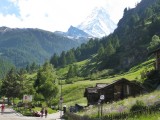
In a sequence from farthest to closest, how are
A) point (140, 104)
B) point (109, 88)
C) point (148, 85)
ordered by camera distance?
1. point (148, 85)
2. point (109, 88)
3. point (140, 104)

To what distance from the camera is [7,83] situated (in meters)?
140

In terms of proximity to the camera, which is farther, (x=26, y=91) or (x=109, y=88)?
(x=26, y=91)

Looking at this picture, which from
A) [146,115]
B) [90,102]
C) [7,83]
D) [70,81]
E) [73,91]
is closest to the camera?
[146,115]

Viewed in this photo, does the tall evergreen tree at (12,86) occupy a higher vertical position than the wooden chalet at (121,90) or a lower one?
higher

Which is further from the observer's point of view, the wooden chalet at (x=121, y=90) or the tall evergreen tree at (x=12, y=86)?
the tall evergreen tree at (x=12, y=86)

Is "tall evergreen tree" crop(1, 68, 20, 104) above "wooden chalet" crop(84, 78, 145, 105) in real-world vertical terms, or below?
above

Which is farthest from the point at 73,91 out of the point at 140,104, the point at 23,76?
the point at 140,104

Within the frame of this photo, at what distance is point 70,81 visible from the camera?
184250mm

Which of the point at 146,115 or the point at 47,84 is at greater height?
the point at 47,84

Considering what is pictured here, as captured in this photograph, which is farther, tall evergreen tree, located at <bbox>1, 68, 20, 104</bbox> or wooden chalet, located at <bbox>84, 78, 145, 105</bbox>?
tall evergreen tree, located at <bbox>1, 68, 20, 104</bbox>

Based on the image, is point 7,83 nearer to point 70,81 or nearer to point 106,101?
point 70,81

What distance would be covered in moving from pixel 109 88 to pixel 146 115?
45.6 meters

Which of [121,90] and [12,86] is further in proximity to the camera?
[12,86]

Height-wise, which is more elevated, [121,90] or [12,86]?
[12,86]
